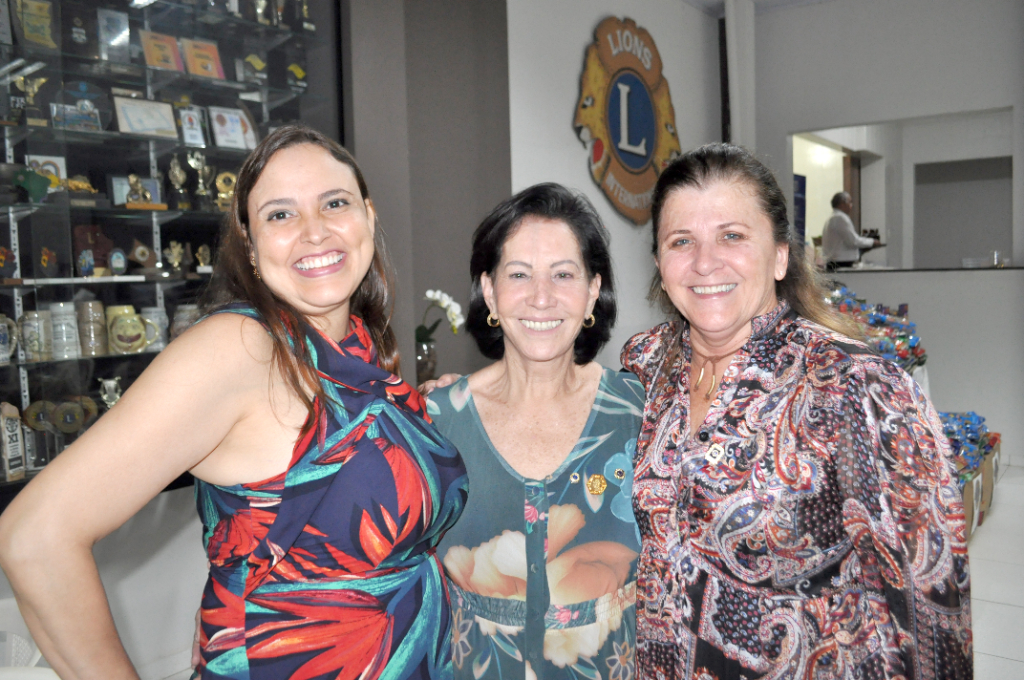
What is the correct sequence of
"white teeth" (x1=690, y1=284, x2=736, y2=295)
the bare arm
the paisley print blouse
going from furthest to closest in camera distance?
"white teeth" (x1=690, y1=284, x2=736, y2=295)
the paisley print blouse
the bare arm

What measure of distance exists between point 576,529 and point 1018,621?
2.93 meters

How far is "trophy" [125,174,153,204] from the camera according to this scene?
8.80 feet

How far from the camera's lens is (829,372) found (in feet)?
4.13

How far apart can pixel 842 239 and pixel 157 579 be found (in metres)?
6.61

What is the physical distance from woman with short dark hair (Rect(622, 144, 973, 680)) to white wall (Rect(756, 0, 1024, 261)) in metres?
4.52

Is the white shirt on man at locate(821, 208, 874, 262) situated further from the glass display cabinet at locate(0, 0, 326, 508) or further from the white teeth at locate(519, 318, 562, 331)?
the white teeth at locate(519, 318, 562, 331)

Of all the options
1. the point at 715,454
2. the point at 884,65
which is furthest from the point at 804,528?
the point at 884,65

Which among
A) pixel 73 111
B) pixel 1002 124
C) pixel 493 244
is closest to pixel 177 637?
pixel 73 111

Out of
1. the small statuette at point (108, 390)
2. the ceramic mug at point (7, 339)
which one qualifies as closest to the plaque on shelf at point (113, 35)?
the ceramic mug at point (7, 339)

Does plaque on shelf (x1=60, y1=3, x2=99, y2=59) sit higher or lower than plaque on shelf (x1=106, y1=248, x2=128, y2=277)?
higher

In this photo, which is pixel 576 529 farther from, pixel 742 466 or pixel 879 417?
pixel 879 417

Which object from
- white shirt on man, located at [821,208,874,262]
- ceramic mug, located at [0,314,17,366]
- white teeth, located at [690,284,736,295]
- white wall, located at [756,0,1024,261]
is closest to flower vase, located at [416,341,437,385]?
ceramic mug, located at [0,314,17,366]

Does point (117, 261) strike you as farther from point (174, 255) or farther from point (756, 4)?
point (756, 4)

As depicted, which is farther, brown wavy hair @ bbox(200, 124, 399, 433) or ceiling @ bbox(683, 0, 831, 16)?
ceiling @ bbox(683, 0, 831, 16)
